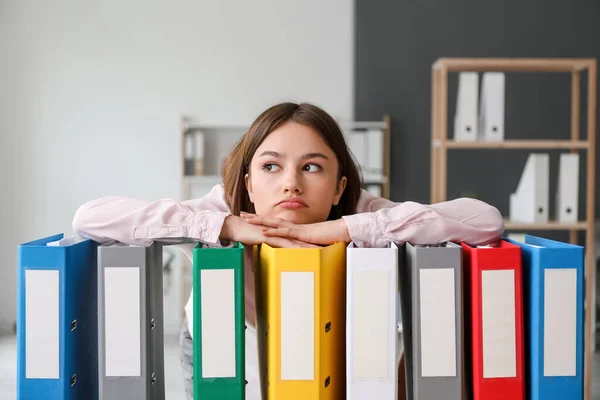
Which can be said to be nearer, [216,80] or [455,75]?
[455,75]

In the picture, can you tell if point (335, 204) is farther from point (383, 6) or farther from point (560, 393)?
point (383, 6)

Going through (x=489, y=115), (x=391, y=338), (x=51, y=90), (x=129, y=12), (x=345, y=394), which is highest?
(x=129, y=12)

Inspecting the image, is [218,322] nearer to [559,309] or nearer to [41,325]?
[41,325]

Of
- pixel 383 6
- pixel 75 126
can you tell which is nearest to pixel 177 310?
pixel 75 126

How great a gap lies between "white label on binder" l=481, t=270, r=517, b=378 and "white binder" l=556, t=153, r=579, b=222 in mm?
2525

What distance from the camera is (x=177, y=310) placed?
454cm

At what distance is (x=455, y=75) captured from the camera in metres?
4.31

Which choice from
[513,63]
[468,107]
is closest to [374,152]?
[468,107]

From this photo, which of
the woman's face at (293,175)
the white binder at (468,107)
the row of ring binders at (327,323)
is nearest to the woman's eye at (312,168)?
the woman's face at (293,175)

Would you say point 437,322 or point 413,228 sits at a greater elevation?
point 413,228

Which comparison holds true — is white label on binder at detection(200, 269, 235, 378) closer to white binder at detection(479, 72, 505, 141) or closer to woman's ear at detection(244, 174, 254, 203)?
woman's ear at detection(244, 174, 254, 203)

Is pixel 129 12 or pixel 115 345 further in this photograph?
pixel 129 12

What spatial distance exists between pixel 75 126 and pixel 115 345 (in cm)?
377

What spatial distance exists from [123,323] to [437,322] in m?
0.44
